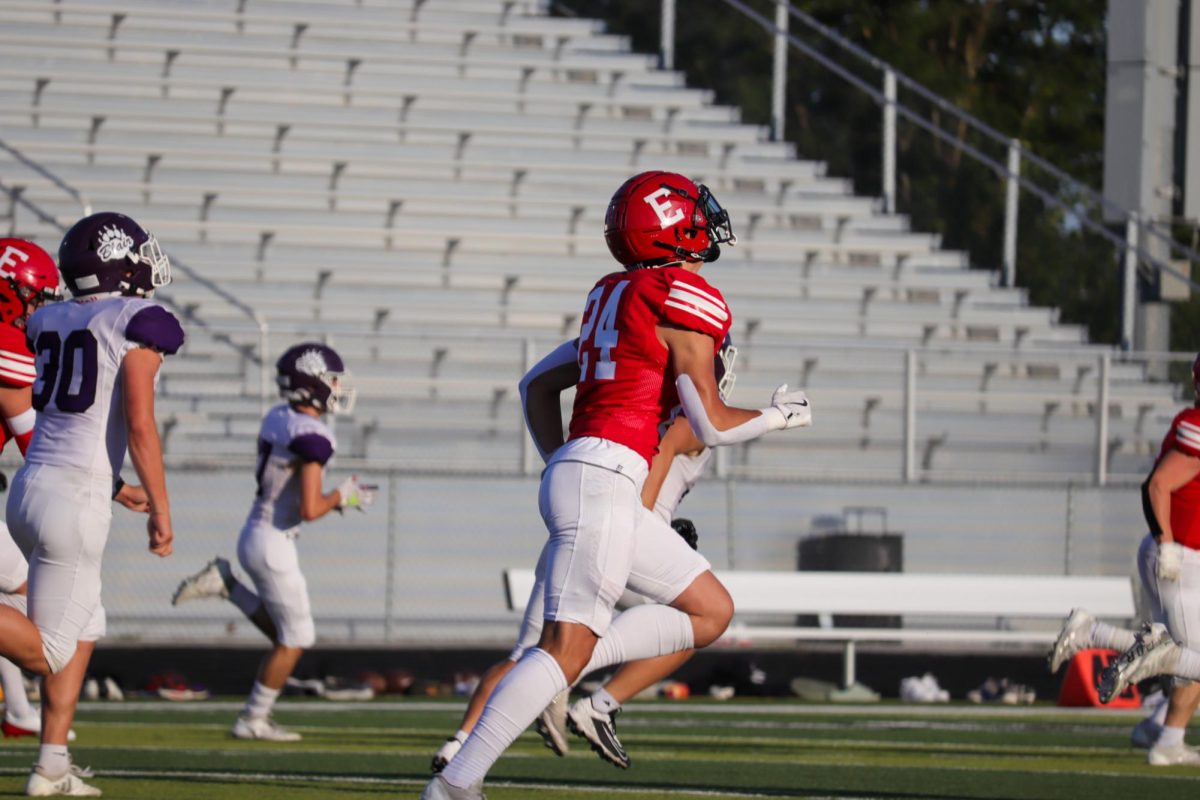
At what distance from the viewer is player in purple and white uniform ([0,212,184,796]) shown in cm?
611

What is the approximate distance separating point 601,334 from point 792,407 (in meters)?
0.54

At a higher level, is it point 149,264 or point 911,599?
point 149,264

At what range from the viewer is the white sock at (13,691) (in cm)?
832

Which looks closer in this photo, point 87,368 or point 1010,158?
point 87,368

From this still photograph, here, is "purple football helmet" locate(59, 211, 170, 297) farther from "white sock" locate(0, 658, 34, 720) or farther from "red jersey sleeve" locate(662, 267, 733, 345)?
"white sock" locate(0, 658, 34, 720)

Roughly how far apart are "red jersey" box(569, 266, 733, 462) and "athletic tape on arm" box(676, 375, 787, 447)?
114 millimetres

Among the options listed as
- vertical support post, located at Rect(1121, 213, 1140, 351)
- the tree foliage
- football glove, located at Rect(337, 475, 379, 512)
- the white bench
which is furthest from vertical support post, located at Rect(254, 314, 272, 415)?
vertical support post, located at Rect(1121, 213, 1140, 351)

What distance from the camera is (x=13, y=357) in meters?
6.69

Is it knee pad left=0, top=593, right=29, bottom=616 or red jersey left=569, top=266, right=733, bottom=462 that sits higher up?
red jersey left=569, top=266, right=733, bottom=462

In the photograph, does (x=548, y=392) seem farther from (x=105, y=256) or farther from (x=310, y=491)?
(x=310, y=491)

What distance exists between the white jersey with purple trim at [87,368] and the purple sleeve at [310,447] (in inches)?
116

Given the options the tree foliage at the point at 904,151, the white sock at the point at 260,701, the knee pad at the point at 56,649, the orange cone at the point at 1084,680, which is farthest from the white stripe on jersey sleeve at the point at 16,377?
the tree foliage at the point at 904,151

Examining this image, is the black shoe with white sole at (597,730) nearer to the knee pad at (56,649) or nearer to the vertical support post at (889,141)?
the knee pad at (56,649)

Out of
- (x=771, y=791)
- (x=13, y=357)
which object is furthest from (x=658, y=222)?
(x=13, y=357)
